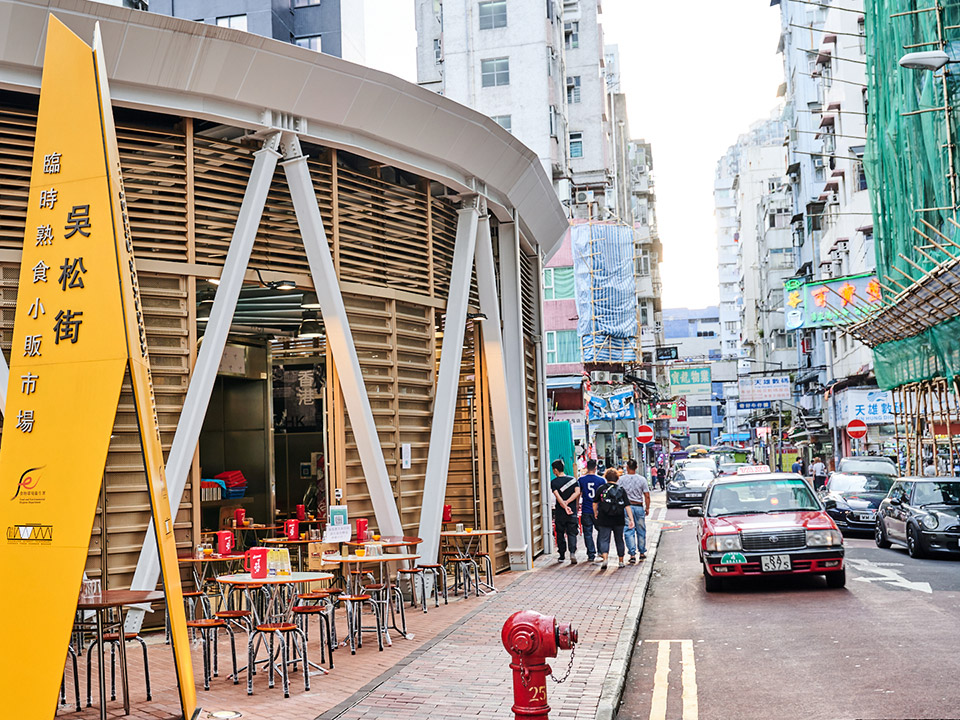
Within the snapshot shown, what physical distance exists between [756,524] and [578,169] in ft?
155

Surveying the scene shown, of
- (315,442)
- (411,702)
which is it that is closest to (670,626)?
(411,702)

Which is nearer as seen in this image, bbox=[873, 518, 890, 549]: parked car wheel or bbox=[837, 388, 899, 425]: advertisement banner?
bbox=[873, 518, 890, 549]: parked car wheel

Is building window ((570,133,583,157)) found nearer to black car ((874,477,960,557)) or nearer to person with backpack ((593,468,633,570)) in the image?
black car ((874,477,960,557))

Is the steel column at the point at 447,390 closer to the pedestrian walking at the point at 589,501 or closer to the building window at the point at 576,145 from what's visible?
the pedestrian walking at the point at 589,501

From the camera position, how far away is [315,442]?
20.8 m

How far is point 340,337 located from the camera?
12914mm

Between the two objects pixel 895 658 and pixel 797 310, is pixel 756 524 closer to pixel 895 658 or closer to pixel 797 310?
pixel 895 658

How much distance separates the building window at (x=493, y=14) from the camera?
4878cm

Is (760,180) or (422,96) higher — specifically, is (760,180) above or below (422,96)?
above

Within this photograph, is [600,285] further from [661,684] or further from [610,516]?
[661,684]

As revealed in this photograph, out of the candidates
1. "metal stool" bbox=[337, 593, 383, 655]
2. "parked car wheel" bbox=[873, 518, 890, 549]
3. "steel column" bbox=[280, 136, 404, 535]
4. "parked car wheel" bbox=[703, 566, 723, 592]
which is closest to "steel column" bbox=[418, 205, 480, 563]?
"steel column" bbox=[280, 136, 404, 535]

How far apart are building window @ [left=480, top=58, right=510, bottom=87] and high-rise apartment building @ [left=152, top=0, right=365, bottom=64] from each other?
8836 mm

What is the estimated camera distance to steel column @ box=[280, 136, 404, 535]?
12492mm

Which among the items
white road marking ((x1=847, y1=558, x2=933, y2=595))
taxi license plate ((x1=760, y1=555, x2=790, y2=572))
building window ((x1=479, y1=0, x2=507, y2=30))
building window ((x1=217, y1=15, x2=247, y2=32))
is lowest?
white road marking ((x1=847, y1=558, x2=933, y2=595))
